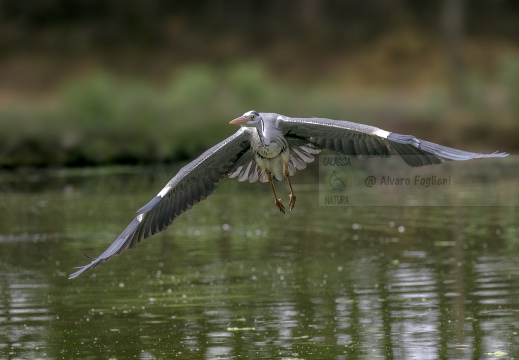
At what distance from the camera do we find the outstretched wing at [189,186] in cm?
938

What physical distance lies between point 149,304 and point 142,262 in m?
2.88

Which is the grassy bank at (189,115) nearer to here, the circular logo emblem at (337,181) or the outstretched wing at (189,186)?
the circular logo emblem at (337,181)

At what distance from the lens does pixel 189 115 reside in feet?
105

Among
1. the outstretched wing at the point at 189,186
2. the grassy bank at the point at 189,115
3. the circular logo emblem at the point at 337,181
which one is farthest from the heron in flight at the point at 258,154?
the grassy bank at the point at 189,115

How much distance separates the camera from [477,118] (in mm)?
30922

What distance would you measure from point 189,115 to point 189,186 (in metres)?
22.0

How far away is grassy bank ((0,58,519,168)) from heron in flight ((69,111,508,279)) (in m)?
19.3

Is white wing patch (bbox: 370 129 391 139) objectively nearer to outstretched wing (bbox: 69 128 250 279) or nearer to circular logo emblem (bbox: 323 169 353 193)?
outstretched wing (bbox: 69 128 250 279)

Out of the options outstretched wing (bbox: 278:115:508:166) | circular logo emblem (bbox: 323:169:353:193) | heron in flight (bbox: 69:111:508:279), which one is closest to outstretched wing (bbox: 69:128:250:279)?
heron in flight (bbox: 69:111:508:279)

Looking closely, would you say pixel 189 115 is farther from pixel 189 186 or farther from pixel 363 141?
pixel 363 141

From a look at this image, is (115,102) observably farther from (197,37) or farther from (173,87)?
(197,37)

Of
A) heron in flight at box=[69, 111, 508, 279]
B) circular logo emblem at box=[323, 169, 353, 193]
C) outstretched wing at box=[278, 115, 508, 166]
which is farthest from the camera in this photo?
circular logo emblem at box=[323, 169, 353, 193]

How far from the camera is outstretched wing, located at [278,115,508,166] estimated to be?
330 inches

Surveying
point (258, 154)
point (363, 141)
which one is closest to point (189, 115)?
point (258, 154)
